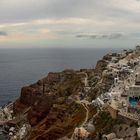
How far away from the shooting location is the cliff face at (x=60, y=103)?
3816 inches

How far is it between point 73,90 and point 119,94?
41.4 metres

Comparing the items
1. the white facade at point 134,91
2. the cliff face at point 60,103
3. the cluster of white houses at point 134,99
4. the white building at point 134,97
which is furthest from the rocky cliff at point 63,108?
the white facade at point 134,91

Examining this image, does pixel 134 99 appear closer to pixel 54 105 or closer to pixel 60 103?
pixel 54 105

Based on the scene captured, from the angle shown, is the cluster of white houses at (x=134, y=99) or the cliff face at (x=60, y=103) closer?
the cluster of white houses at (x=134, y=99)

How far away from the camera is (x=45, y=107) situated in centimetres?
12950

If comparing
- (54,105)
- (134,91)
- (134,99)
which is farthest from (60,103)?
(134,99)

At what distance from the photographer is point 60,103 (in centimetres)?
11712

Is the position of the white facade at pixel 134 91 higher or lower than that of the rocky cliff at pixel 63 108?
higher

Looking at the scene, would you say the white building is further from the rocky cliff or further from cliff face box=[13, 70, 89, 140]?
cliff face box=[13, 70, 89, 140]

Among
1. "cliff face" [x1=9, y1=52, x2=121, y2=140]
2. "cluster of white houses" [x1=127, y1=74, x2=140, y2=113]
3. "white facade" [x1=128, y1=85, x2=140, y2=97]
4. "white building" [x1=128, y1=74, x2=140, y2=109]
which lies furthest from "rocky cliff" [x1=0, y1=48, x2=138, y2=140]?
"white facade" [x1=128, y1=85, x2=140, y2=97]

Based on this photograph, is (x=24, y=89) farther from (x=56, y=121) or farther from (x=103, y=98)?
(x=103, y=98)

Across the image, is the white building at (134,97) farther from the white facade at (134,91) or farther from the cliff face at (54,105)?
the cliff face at (54,105)

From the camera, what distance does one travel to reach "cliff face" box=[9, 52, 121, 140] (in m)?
96.9

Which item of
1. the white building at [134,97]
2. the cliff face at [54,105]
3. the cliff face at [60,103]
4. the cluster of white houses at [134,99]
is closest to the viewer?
the cluster of white houses at [134,99]
